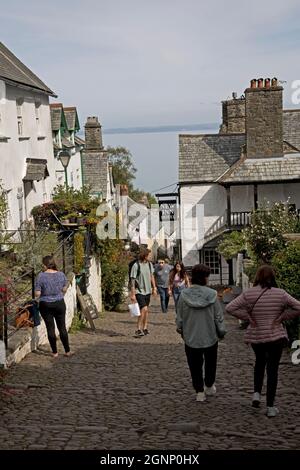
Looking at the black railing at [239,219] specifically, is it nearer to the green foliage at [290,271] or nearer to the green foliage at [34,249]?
the green foliage at [34,249]

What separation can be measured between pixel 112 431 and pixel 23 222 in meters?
17.6

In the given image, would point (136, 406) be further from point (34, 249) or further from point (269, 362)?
point (34, 249)

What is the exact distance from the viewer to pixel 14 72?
2580 cm

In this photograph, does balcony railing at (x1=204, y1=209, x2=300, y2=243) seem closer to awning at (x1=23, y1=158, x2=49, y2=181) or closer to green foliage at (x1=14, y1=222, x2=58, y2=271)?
awning at (x1=23, y1=158, x2=49, y2=181)

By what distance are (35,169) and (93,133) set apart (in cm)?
2457

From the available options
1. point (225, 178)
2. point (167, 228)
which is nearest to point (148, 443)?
point (225, 178)

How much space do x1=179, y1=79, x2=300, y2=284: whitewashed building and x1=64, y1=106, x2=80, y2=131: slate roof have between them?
5.88 meters

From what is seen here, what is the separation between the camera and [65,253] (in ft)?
61.7

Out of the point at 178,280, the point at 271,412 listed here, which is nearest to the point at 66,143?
the point at 178,280

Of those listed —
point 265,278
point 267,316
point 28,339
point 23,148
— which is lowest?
point 28,339

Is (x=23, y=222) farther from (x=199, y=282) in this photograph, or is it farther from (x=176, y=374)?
(x=199, y=282)

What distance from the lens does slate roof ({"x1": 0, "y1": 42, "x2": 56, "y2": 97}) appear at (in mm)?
23703

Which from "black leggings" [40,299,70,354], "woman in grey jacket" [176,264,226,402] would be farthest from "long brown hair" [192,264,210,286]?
"black leggings" [40,299,70,354]

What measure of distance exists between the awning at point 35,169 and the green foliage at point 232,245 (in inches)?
323
